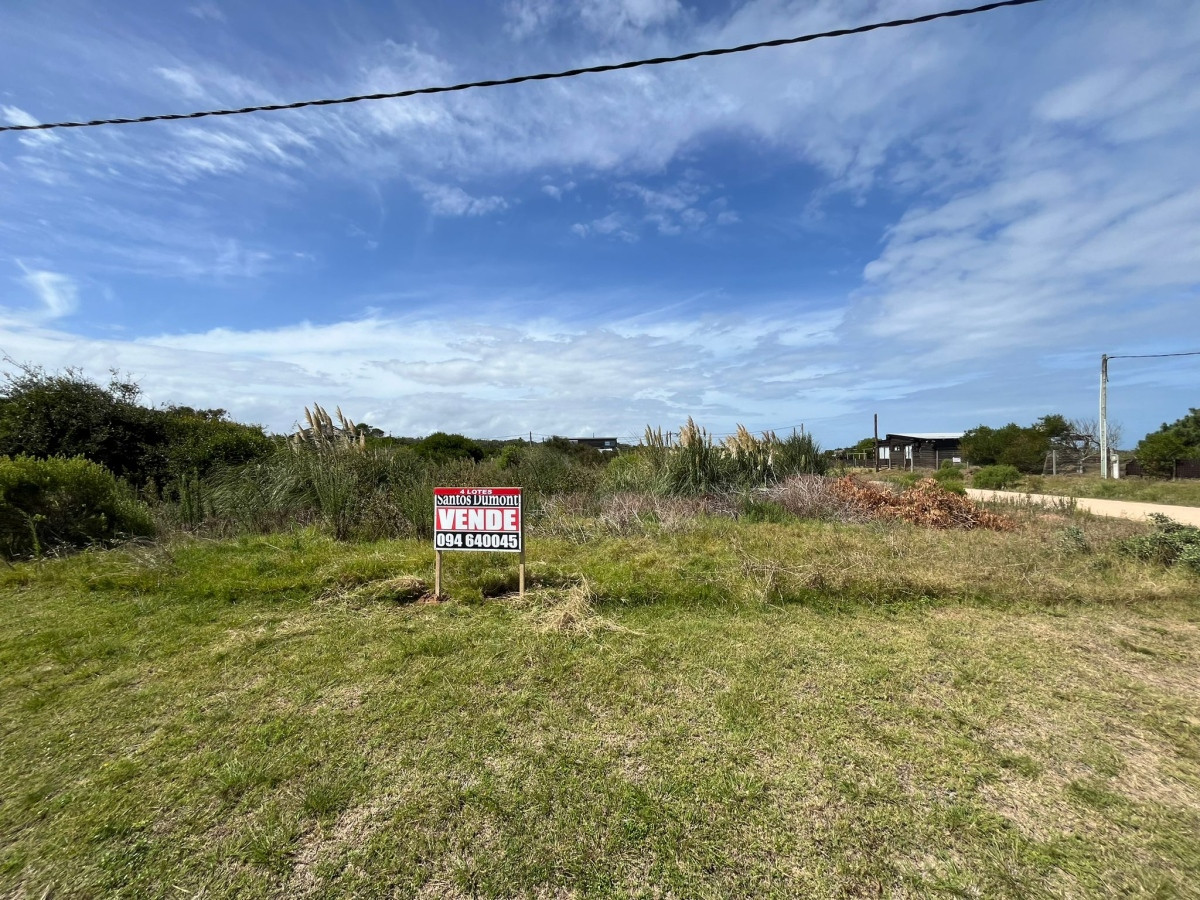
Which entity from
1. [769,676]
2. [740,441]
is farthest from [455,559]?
[740,441]

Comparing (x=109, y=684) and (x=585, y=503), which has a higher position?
(x=585, y=503)

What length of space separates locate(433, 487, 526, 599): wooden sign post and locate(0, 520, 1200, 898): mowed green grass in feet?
1.59

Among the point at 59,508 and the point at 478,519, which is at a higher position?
the point at 478,519

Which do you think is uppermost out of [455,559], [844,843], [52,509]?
[52,509]

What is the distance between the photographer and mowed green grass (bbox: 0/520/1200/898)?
1.86 meters

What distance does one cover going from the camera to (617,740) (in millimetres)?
2572

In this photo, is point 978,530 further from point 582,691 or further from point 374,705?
point 374,705

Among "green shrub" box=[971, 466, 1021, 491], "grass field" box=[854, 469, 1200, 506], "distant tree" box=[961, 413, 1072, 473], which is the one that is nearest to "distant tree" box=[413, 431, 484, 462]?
"grass field" box=[854, 469, 1200, 506]

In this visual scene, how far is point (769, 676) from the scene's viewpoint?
3.22 metres

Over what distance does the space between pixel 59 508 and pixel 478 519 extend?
624 centimetres

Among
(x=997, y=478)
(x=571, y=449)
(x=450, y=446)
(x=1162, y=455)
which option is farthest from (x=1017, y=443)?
(x=450, y=446)

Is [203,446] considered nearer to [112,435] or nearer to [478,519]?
[112,435]

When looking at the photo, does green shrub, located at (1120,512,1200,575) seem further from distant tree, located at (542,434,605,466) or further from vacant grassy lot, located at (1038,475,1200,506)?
distant tree, located at (542,434,605,466)

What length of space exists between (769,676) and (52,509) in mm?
8879
